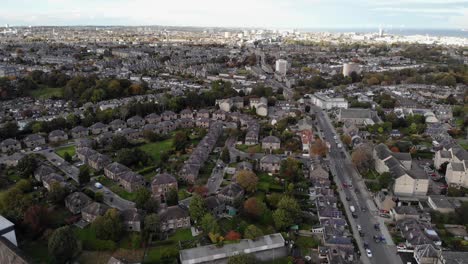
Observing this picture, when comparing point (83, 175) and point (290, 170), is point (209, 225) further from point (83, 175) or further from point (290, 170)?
point (83, 175)

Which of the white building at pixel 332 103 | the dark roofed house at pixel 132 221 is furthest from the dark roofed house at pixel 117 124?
the white building at pixel 332 103

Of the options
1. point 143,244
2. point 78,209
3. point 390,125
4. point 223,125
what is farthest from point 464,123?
point 78,209

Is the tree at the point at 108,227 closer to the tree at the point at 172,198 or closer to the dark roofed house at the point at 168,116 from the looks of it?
the tree at the point at 172,198

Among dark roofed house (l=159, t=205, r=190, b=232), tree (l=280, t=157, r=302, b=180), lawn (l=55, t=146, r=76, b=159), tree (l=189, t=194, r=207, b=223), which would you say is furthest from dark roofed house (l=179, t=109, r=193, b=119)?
tree (l=189, t=194, r=207, b=223)

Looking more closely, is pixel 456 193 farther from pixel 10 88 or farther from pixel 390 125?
pixel 10 88

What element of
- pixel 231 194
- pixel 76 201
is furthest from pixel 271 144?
pixel 76 201
